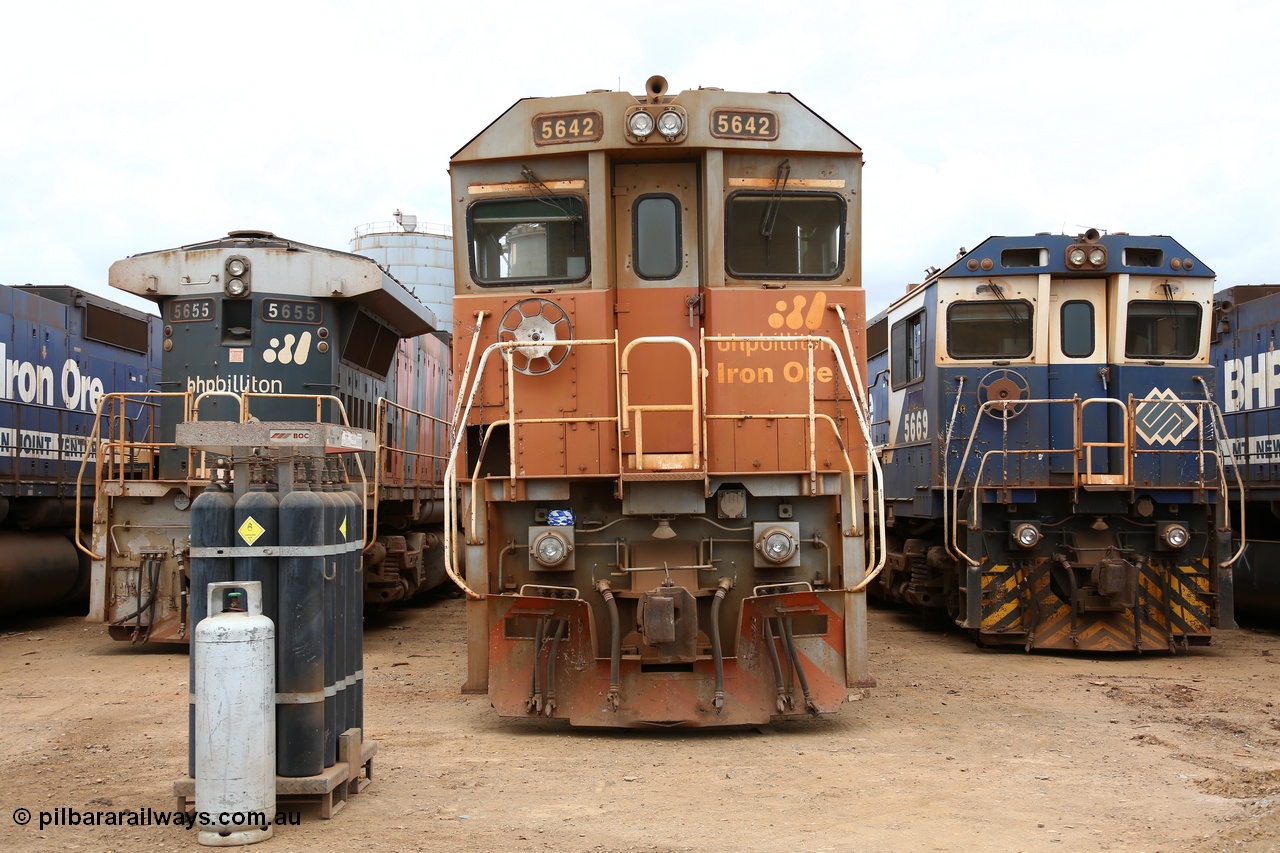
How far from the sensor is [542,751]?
7.15m

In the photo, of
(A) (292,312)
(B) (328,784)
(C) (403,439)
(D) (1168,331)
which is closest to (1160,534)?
(D) (1168,331)

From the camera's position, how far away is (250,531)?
552cm

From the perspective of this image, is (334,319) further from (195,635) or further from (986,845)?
(986,845)

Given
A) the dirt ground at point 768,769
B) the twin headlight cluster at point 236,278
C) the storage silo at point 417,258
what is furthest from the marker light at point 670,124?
the storage silo at point 417,258

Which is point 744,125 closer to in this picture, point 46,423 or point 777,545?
point 777,545

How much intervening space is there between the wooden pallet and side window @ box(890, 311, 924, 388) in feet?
28.5

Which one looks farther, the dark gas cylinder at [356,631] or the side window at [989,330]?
the side window at [989,330]

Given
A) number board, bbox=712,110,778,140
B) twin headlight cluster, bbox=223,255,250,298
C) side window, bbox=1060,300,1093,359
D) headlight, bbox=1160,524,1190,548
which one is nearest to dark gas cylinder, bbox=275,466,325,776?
number board, bbox=712,110,778,140

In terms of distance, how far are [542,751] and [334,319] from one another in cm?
674

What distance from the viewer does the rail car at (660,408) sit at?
752 centimetres

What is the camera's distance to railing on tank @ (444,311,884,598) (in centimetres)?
723

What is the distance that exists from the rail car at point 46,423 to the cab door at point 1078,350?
32.0 feet

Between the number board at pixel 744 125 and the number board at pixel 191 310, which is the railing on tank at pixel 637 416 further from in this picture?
the number board at pixel 191 310

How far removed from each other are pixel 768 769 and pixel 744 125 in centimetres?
424
